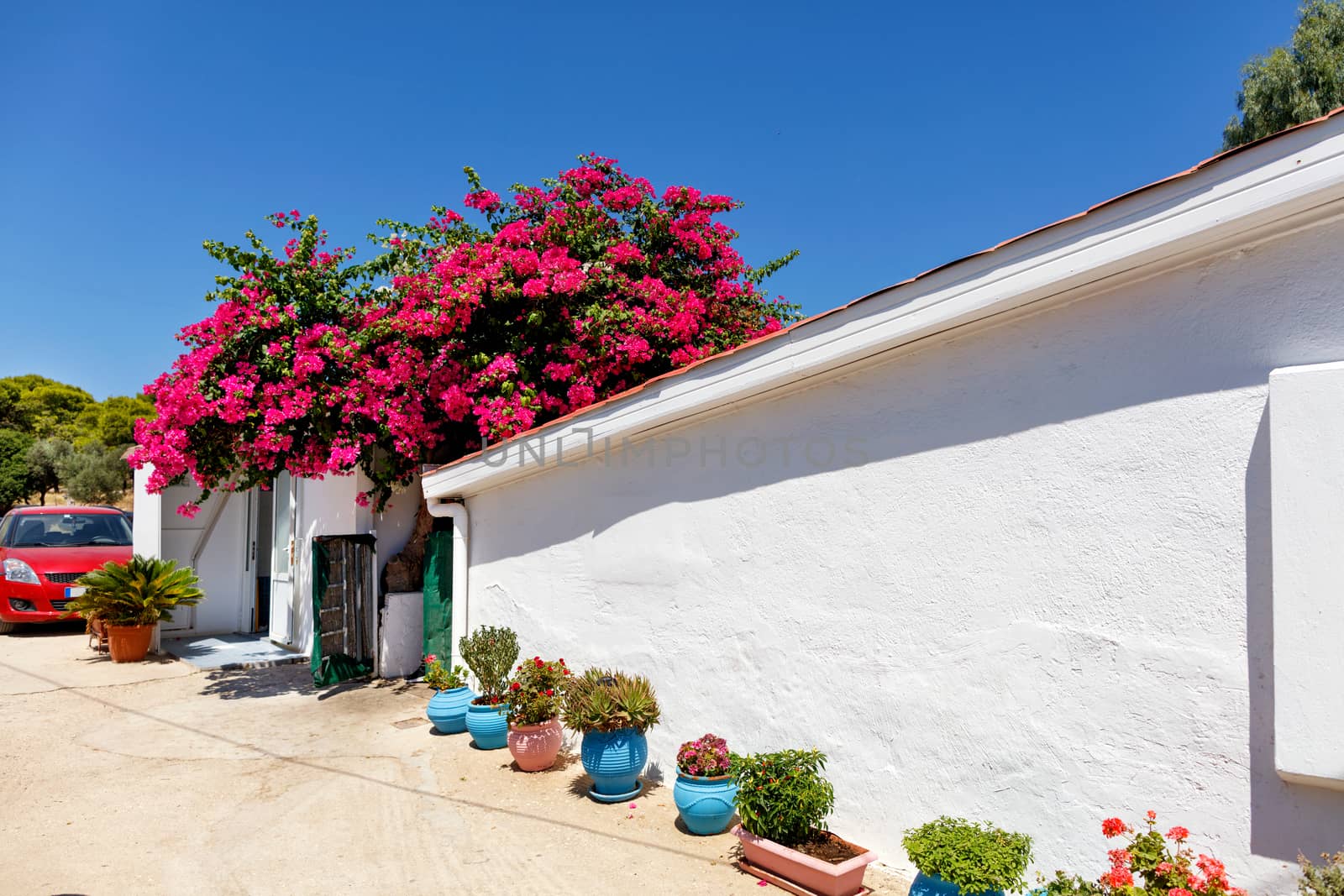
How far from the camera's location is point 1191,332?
135 inches

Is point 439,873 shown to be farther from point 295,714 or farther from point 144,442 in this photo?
point 144,442

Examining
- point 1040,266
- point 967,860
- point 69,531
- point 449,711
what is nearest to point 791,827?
point 967,860

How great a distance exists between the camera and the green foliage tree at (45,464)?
26031 millimetres

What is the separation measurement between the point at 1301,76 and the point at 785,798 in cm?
1685

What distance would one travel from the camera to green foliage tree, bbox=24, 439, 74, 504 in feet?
85.4

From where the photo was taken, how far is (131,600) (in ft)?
33.0

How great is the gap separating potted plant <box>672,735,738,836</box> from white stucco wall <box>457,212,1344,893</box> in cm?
34

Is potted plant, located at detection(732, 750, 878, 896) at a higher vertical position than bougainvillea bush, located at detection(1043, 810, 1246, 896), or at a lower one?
lower

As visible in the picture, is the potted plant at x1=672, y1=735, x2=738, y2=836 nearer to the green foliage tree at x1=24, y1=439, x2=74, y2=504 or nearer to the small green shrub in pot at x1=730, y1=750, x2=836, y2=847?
the small green shrub in pot at x1=730, y1=750, x2=836, y2=847

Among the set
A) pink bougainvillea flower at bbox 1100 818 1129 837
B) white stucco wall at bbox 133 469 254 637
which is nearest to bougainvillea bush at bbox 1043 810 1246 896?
pink bougainvillea flower at bbox 1100 818 1129 837

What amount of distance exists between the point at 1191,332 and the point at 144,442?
9.05 m

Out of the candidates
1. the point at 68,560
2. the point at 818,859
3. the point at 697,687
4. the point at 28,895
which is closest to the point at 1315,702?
the point at 818,859

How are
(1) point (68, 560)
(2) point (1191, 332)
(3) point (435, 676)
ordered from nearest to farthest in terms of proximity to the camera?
1. (2) point (1191, 332)
2. (3) point (435, 676)
3. (1) point (68, 560)

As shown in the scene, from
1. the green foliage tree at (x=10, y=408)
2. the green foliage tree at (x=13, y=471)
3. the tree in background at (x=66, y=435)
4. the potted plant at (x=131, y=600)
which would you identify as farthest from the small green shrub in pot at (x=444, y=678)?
the green foliage tree at (x=10, y=408)
